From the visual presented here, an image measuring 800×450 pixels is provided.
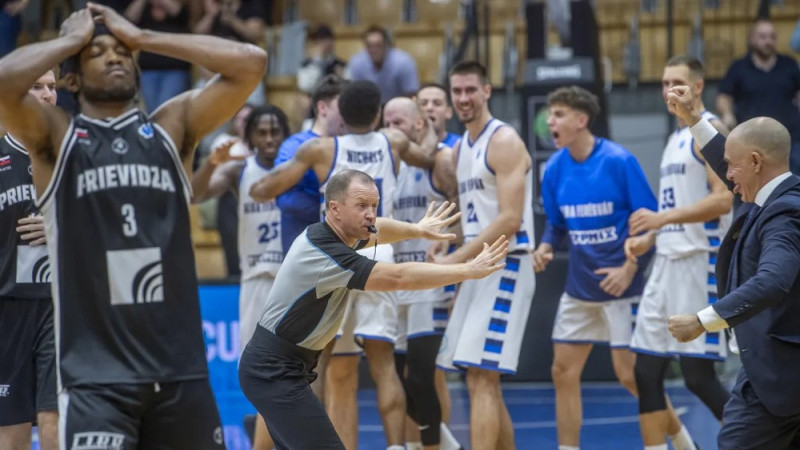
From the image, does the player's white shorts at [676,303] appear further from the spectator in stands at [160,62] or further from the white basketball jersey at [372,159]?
the spectator in stands at [160,62]

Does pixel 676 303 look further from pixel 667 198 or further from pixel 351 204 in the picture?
pixel 351 204

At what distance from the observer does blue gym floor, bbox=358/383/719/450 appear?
8344mm

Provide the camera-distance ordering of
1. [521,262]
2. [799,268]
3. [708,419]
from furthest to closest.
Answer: [708,419] → [521,262] → [799,268]

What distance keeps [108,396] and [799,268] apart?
272 centimetres

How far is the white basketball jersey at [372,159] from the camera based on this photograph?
23.2 ft

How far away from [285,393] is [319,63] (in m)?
8.80

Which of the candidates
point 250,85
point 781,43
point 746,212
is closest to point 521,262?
point 746,212

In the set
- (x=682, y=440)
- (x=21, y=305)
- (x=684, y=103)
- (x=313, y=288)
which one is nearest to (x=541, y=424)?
(x=682, y=440)

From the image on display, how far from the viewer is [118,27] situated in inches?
152

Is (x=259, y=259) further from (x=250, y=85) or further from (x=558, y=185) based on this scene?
(x=250, y=85)

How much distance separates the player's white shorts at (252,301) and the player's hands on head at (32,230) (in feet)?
8.67

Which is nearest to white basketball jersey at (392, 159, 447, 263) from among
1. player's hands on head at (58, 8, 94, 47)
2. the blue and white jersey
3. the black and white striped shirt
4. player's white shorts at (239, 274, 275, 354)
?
the blue and white jersey

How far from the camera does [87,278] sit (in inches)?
153

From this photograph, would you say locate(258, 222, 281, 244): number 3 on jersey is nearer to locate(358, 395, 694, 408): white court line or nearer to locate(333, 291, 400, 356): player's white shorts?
locate(333, 291, 400, 356): player's white shorts
